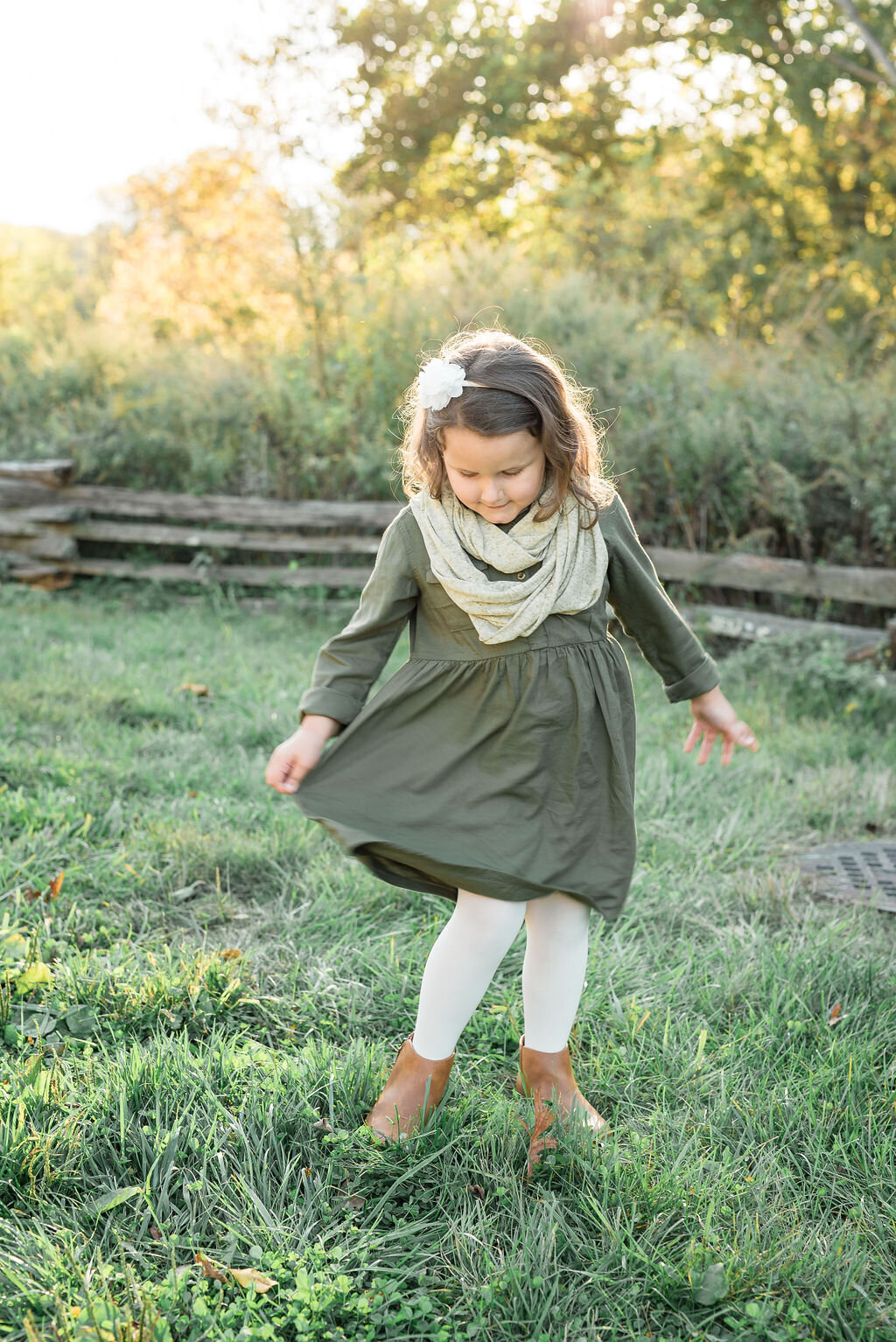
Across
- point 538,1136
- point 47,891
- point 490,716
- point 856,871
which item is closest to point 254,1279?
point 538,1136

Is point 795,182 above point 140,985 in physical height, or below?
above

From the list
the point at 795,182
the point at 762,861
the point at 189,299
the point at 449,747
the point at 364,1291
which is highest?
the point at 795,182

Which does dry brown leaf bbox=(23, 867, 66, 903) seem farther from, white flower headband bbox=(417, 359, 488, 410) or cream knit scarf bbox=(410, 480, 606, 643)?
white flower headband bbox=(417, 359, 488, 410)

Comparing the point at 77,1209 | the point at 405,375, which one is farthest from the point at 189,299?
the point at 77,1209

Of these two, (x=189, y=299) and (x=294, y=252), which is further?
(x=189, y=299)

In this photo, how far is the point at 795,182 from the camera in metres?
14.9

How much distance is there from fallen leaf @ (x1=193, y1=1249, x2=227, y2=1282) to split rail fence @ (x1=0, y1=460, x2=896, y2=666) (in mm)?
5494

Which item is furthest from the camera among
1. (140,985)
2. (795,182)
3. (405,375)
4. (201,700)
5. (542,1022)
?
(795,182)

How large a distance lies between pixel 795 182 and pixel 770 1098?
15794mm

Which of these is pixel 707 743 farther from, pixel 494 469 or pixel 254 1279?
pixel 254 1279

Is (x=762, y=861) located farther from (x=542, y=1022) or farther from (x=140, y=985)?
(x=140, y=985)

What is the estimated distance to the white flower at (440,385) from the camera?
A: 187 centimetres

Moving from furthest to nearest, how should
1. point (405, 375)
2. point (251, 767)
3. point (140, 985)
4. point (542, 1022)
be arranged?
1. point (405, 375)
2. point (251, 767)
3. point (140, 985)
4. point (542, 1022)

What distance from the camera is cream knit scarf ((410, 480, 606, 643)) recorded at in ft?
6.32
